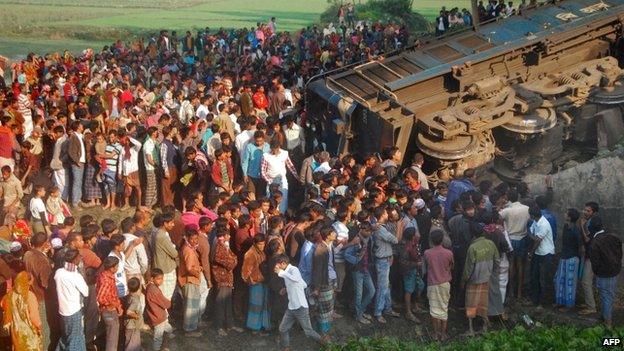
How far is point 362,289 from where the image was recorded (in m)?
9.44

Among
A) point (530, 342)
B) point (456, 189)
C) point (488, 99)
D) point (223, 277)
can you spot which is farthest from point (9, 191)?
point (488, 99)

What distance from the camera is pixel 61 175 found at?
12.1 meters

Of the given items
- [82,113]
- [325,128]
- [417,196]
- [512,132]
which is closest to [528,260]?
[417,196]

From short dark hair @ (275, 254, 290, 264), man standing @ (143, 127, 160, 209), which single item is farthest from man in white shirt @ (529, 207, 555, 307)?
man standing @ (143, 127, 160, 209)

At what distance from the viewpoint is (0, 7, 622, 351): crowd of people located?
8336mm

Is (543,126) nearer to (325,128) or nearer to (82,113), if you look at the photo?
(325,128)

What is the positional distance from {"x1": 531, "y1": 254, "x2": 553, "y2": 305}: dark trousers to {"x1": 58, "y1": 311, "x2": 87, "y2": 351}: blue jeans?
532cm

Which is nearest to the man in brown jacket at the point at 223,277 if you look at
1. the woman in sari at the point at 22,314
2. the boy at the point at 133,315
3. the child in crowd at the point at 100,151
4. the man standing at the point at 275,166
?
the boy at the point at 133,315

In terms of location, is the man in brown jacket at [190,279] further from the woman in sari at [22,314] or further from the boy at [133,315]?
the woman in sari at [22,314]

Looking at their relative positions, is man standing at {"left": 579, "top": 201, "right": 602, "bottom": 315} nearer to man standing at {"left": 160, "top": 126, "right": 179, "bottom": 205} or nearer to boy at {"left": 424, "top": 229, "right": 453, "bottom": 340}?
boy at {"left": 424, "top": 229, "right": 453, "bottom": 340}

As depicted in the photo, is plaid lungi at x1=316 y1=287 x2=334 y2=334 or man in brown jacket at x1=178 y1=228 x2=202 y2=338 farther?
plaid lungi at x1=316 y1=287 x2=334 y2=334

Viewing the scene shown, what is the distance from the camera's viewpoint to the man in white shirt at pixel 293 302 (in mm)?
8508

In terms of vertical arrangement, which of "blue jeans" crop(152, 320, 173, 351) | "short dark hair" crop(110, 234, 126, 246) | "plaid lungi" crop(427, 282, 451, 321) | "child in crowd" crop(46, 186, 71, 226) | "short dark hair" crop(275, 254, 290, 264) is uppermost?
"short dark hair" crop(110, 234, 126, 246)

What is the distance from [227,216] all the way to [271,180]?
220cm
